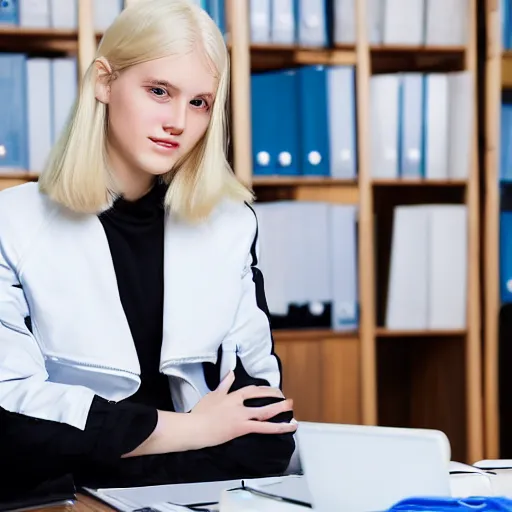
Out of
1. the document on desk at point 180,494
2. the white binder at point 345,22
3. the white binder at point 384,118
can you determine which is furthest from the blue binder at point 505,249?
the document on desk at point 180,494

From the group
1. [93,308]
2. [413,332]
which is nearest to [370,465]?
[93,308]

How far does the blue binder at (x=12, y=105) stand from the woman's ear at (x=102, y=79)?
1097 millimetres

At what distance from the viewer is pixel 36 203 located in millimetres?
1624

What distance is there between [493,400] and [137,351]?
1.66 metres

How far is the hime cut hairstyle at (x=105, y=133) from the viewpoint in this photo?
5.24ft

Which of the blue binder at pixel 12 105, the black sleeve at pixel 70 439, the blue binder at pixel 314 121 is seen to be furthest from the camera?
the blue binder at pixel 314 121

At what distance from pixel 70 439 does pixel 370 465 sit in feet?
2.03

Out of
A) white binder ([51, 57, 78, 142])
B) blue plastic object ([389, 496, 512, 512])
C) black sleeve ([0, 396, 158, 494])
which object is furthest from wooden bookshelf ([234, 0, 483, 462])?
blue plastic object ([389, 496, 512, 512])

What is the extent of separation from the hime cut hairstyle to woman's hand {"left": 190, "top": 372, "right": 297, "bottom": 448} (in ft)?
1.16

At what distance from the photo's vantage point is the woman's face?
161 centimetres

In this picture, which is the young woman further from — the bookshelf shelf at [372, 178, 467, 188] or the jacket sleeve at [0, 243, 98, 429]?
the bookshelf shelf at [372, 178, 467, 188]

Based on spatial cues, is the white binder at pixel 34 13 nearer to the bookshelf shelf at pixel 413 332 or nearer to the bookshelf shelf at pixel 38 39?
the bookshelf shelf at pixel 38 39

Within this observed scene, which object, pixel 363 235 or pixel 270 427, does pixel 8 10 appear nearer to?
pixel 363 235

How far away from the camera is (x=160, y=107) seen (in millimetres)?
1628
